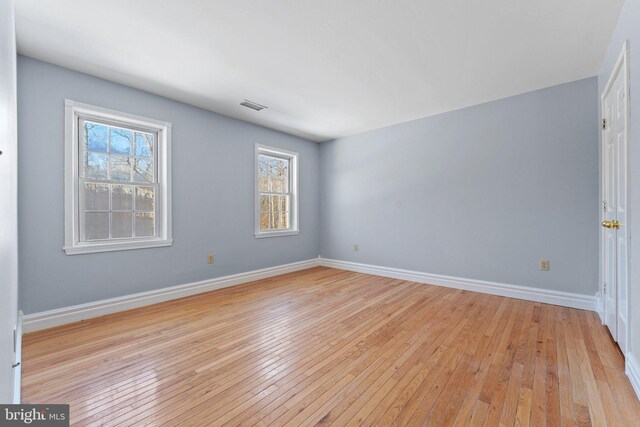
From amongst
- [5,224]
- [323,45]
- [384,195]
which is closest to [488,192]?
[384,195]

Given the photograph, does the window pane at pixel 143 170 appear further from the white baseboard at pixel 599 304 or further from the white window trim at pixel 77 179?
the white baseboard at pixel 599 304

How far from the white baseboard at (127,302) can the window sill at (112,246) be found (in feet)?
1.68

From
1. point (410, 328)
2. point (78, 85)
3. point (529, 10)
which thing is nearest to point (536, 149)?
point (529, 10)

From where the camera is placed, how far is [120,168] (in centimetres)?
305

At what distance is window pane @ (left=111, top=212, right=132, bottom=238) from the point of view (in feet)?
9.82

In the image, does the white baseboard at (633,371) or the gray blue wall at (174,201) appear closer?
the white baseboard at (633,371)

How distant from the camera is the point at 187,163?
3504mm

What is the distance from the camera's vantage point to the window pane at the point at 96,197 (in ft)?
9.23

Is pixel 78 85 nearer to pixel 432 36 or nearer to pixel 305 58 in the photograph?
pixel 305 58

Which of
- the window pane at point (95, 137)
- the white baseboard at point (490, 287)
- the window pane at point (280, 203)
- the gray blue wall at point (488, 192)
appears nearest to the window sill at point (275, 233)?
the window pane at point (280, 203)

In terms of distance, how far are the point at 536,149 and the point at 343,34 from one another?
2599 millimetres

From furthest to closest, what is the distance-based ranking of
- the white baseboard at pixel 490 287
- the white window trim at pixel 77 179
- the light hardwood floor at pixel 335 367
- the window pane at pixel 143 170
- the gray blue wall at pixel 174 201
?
the window pane at pixel 143 170 → the white baseboard at pixel 490 287 → the white window trim at pixel 77 179 → the gray blue wall at pixel 174 201 → the light hardwood floor at pixel 335 367

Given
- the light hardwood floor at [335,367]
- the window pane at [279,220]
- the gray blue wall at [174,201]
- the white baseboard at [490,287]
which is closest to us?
the light hardwood floor at [335,367]

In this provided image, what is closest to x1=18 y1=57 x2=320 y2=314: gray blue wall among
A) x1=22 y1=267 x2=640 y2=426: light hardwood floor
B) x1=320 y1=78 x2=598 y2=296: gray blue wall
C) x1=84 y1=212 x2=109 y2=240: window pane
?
x1=84 y1=212 x2=109 y2=240: window pane
